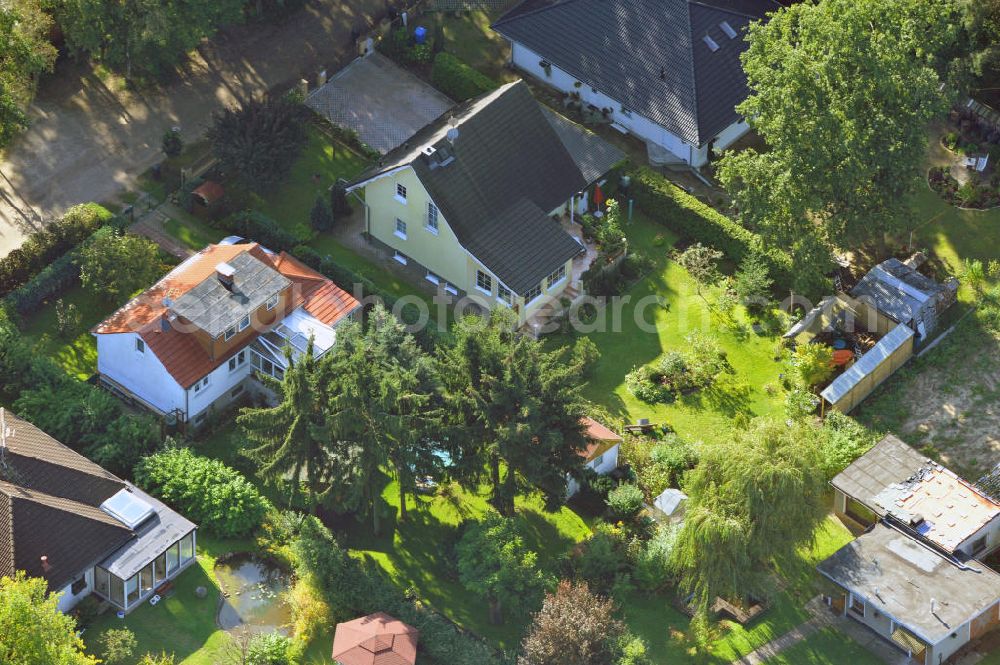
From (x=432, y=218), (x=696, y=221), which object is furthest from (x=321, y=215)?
(x=696, y=221)

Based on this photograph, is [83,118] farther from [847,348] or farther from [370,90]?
[847,348]

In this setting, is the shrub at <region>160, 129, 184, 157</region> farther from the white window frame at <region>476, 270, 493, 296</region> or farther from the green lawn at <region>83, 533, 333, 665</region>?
the green lawn at <region>83, 533, 333, 665</region>

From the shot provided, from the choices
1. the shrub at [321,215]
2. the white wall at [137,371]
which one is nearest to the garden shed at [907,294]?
the shrub at [321,215]

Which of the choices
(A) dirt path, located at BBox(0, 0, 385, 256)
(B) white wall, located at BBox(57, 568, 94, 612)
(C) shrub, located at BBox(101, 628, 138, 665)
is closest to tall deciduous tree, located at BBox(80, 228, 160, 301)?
(A) dirt path, located at BBox(0, 0, 385, 256)

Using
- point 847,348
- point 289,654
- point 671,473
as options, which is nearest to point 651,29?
point 847,348

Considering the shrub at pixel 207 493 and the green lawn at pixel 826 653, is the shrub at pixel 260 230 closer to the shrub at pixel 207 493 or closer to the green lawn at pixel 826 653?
the shrub at pixel 207 493
